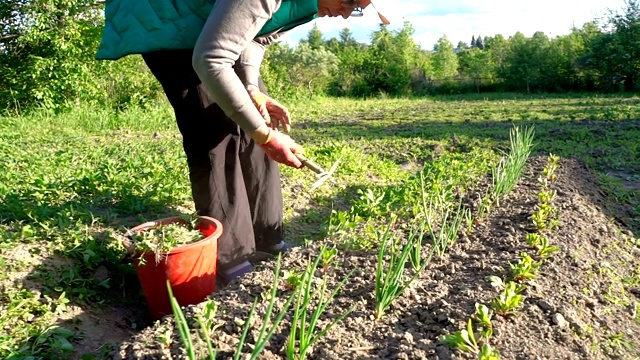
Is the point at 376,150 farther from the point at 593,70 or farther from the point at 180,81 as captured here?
the point at 593,70

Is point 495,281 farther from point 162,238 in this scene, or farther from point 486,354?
point 162,238

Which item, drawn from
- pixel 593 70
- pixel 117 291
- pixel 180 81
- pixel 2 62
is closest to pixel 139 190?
pixel 117 291

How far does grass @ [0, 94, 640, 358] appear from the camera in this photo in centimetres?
243

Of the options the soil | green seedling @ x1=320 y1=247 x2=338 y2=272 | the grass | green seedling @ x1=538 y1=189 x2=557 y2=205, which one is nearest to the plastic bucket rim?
the soil

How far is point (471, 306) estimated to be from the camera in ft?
6.52

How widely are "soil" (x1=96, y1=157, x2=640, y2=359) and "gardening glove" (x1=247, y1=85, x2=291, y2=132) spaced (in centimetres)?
70

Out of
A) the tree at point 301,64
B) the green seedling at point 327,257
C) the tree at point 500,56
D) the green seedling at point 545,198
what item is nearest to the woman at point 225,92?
the green seedling at point 327,257

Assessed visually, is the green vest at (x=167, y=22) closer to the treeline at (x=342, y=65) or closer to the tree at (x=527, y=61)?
the treeline at (x=342, y=65)

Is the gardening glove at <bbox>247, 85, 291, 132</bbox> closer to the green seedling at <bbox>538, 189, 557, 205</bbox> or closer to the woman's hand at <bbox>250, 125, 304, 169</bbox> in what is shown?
the woman's hand at <bbox>250, 125, 304, 169</bbox>

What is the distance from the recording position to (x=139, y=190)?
11.4 ft

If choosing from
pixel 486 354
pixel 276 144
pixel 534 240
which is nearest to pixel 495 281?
pixel 534 240

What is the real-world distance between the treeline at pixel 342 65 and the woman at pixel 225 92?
782 centimetres

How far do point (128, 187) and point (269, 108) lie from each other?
1.31m

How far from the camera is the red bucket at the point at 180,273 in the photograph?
224 cm
